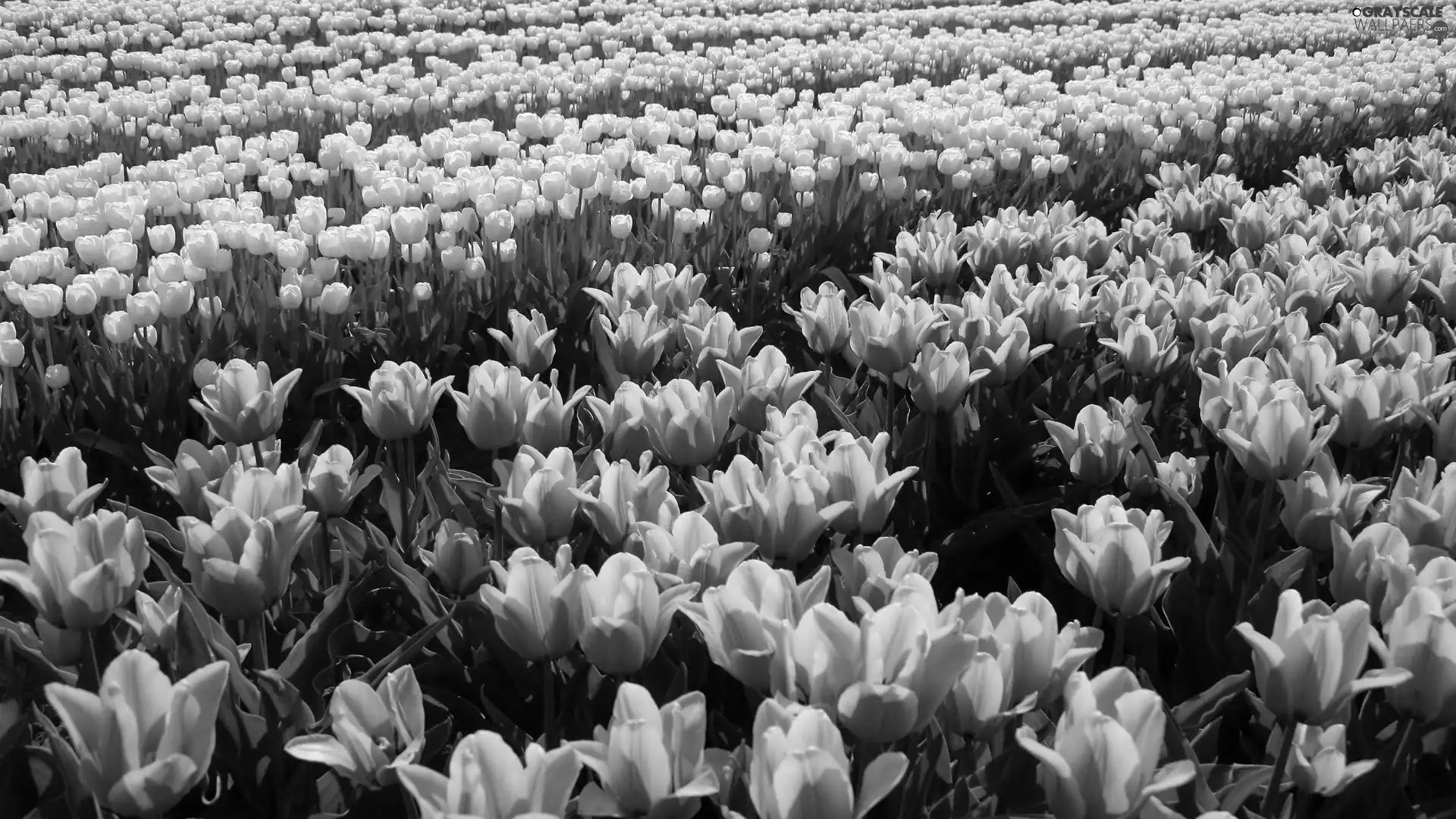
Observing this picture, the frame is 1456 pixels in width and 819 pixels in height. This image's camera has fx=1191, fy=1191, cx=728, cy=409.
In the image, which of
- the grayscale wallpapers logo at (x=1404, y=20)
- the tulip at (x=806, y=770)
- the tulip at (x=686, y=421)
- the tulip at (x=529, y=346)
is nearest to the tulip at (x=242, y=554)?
the tulip at (x=686, y=421)

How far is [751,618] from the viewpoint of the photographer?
1533mm

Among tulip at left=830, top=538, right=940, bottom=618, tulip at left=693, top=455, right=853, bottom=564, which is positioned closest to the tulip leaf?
tulip at left=830, top=538, right=940, bottom=618

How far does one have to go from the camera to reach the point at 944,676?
1.41 m

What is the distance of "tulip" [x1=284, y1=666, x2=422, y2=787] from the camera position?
1436 mm

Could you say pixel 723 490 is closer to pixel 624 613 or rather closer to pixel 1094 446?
pixel 624 613

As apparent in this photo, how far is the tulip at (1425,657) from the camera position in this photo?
4.72 feet

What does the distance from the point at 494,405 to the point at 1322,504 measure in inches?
57.3

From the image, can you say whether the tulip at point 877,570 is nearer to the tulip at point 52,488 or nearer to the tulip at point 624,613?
the tulip at point 624,613

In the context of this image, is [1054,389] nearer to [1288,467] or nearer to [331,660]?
[1288,467]

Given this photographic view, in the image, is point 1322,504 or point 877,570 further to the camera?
point 1322,504

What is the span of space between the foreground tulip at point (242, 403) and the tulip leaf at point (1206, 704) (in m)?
A: 1.66

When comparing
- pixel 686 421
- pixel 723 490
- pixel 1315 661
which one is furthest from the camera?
pixel 686 421

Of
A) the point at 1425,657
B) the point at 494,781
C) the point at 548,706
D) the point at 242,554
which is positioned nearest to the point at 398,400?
the point at 242,554

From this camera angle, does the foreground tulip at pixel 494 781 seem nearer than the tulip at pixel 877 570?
Yes
